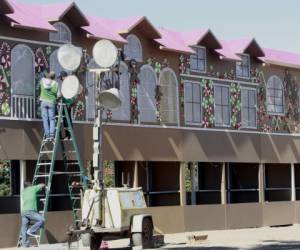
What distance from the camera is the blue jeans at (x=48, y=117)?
77.9 ft

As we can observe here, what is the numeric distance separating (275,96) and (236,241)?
36.2 feet

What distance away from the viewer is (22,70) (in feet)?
80.5

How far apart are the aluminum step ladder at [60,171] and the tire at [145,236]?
2.06 m

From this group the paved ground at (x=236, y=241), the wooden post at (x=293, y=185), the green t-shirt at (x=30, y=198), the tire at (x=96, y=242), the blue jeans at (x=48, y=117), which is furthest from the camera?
the wooden post at (x=293, y=185)

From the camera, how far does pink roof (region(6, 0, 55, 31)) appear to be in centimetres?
2430

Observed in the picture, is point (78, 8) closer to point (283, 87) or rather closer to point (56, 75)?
point (56, 75)

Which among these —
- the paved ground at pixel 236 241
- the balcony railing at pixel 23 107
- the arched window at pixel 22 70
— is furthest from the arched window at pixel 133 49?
the paved ground at pixel 236 241

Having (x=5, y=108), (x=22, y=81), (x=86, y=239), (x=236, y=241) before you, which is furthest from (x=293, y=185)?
(x=86, y=239)

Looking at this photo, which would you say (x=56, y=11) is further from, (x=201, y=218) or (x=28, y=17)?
(x=201, y=218)

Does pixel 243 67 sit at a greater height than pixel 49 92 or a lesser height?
greater

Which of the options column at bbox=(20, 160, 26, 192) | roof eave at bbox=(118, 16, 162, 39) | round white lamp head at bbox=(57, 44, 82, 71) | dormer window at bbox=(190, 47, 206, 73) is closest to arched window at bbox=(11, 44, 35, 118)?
column at bbox=(20, 160, 26, 192)

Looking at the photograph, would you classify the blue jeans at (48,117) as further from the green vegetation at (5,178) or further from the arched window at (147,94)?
the arched window at (147,94)

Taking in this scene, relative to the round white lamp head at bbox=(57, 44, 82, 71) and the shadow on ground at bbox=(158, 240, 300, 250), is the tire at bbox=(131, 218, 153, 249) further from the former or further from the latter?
the round white lamp head at bbox=(57, 44, 82, 71)

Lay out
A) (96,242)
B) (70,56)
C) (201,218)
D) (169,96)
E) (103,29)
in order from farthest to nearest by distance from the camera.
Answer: (201,218) → (169,96) → (103,29) → (70,56) → (96,242)
